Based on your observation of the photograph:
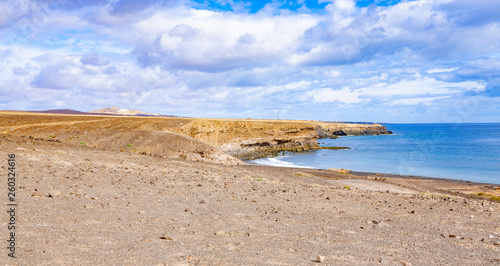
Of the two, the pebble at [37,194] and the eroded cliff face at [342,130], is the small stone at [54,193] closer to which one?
the pebble at [37,194]

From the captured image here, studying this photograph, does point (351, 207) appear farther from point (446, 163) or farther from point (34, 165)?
point (446, 163)

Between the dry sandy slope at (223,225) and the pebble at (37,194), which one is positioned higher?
the pebble at (37,194)

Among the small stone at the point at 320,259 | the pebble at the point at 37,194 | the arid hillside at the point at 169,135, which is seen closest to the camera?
the small stone at the point at 320,259

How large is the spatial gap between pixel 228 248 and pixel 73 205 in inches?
209

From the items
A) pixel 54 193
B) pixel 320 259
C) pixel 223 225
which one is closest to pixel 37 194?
pixel 54 193

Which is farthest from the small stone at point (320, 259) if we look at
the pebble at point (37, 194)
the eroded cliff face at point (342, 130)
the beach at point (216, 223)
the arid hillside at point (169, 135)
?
the eroded cliff face at point (342, 130)

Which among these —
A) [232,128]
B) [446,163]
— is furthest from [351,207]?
[232,128]

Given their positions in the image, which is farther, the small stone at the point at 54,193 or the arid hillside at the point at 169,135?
the arid hillside at the point at 169,135

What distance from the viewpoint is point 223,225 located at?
923cm

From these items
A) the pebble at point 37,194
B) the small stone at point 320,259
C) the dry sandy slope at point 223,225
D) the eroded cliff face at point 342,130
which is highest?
the eroded cliff face at point 342,130

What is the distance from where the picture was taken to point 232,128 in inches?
2739

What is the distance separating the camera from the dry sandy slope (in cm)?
681

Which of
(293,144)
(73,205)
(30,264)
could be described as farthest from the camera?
(293,144)

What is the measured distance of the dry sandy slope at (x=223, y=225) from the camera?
6.81 meters
